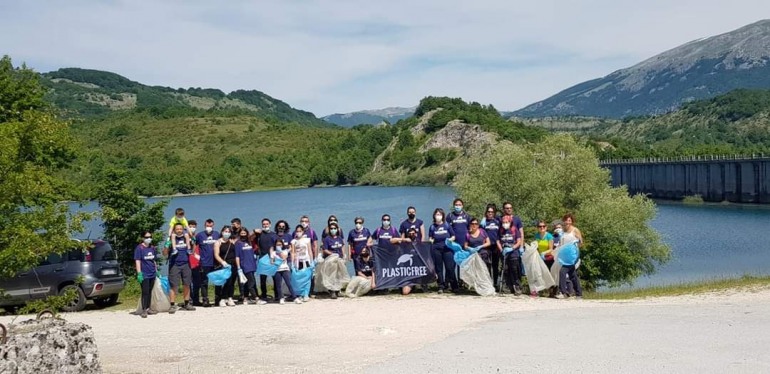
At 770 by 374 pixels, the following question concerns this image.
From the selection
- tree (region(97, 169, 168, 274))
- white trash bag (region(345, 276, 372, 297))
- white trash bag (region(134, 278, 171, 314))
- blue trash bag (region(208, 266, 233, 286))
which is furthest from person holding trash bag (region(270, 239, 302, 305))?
tree (region(97, 169, 168, 274))

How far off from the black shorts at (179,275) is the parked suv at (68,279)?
2.08 meters

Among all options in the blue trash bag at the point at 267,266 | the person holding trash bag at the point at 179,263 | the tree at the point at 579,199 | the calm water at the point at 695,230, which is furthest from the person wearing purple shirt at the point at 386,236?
the calm water at the point at 695,230

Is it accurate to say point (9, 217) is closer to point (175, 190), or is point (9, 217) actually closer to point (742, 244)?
point (742, 244)

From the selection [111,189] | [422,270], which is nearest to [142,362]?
[422,270]

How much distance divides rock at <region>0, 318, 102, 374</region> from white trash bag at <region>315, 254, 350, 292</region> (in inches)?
355

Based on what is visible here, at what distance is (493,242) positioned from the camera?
58.4ft

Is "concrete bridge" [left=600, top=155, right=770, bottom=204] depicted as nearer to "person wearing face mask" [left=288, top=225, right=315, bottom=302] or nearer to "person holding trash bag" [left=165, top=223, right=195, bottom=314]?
"person wearing face mask" [left=288, top=225, right=315, bottom=302]

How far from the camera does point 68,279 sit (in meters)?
17.5

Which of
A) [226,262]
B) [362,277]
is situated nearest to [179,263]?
[226,262]

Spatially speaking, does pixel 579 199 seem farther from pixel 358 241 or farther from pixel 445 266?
pixel 358 241

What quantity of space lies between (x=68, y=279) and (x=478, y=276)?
962 centimetres

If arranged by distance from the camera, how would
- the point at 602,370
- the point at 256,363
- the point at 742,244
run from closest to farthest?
the point at 602,370 → the point at 256,363 → the point at 742,244

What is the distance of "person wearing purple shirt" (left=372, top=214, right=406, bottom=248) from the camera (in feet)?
60.6

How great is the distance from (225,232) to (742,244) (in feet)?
145
